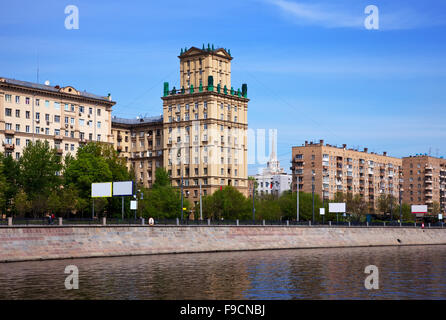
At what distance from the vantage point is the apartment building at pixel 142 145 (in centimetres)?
15550

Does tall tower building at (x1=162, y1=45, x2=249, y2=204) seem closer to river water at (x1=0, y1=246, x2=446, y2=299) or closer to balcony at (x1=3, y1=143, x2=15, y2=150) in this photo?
balcony at (x1=3, y1=143, x2=15, y2=150)

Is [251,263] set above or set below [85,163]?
below

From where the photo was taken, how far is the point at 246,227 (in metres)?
89.6

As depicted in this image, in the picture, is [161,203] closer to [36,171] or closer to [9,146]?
[36,171]

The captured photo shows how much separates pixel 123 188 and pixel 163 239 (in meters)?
10.8

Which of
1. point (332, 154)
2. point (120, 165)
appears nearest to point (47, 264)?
point (120, 165)

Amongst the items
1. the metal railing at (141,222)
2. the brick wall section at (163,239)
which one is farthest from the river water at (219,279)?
the metal railing at (141,222)

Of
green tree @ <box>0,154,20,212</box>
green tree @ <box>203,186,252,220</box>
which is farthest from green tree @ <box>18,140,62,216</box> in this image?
green tree @ <box>203,186,252,220</box>

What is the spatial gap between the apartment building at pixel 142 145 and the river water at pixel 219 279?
90659 millimetres

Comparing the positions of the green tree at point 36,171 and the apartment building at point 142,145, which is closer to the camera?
the green tree at point 36,171

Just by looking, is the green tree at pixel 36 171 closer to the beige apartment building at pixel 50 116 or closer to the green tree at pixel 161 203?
the beige apartment building at pixel 50 116

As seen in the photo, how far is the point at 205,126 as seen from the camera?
141250 millimetres
